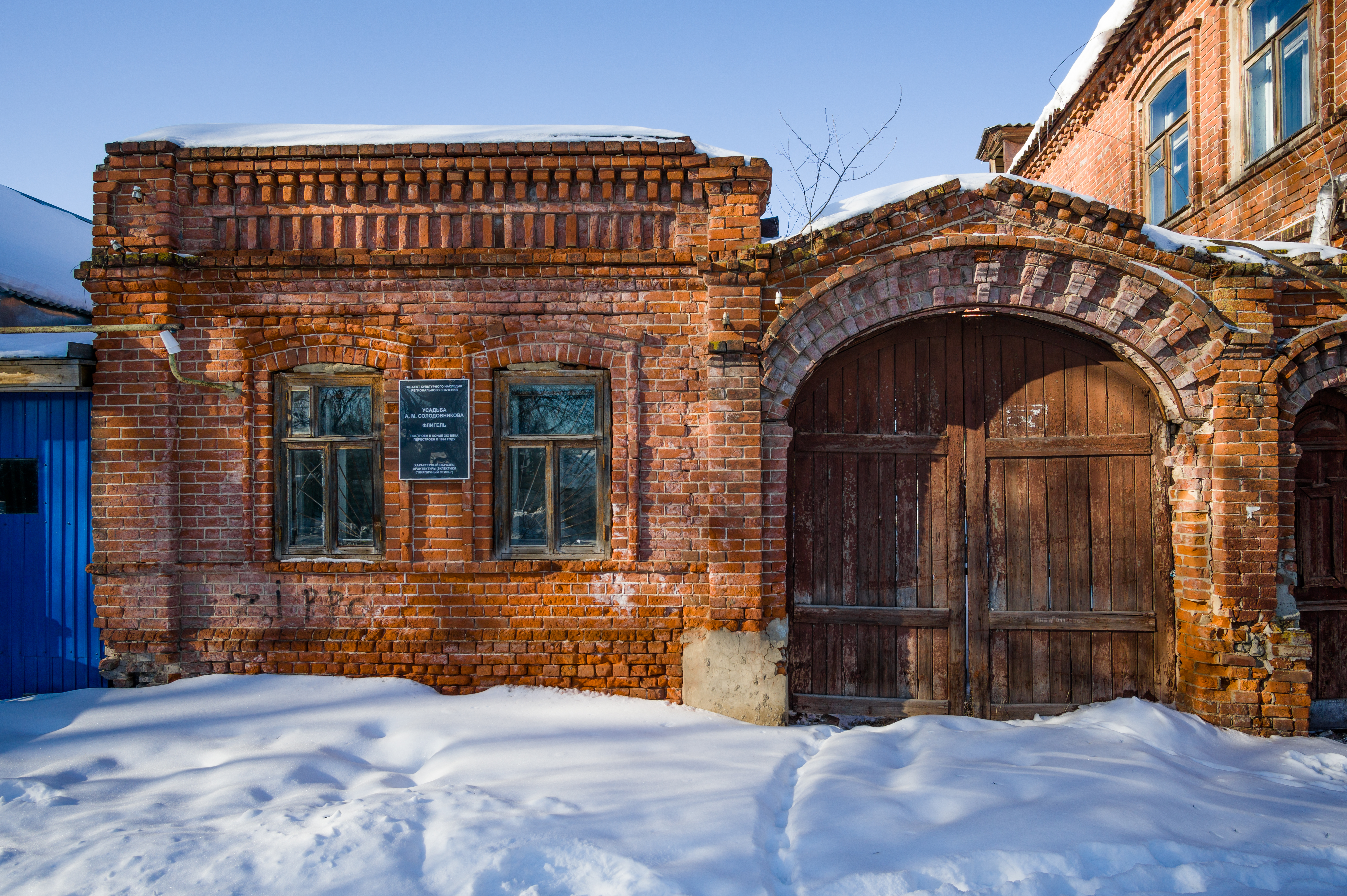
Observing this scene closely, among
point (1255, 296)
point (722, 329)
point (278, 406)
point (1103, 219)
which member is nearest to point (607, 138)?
point (722, 329)

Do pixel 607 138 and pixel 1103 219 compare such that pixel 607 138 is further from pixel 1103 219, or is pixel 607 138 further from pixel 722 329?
pixel 1103 219

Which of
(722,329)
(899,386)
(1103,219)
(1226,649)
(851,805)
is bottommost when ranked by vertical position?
(851,805)

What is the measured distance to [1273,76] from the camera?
6.57m

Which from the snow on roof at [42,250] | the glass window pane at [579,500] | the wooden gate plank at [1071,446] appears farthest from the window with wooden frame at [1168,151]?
the snow on roof at [42,250]

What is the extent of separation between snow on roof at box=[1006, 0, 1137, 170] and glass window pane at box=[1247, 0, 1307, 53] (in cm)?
163

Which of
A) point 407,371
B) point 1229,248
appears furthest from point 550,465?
point 1229,248

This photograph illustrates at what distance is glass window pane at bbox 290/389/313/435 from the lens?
5.46m

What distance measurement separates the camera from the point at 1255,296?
4.84 meters

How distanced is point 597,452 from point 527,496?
2.19 ft

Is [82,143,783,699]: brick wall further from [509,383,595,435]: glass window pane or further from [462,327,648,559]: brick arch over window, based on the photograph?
[509,383,595,435]: glass window pane

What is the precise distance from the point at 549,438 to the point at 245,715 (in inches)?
115

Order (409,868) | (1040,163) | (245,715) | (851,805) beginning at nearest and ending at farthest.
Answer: (409,868) < (851,805) < (245,715) < (1040,163)

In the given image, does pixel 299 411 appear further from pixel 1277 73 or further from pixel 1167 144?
pixel 1167 144

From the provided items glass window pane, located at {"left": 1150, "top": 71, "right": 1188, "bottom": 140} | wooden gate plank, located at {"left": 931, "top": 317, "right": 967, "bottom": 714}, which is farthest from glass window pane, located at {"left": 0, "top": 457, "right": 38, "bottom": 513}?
glass window pane, located at {"left": 1150, "top": 71, "right": 1188, "bottom": 140}
